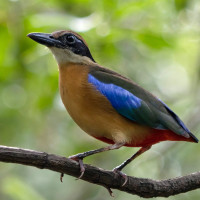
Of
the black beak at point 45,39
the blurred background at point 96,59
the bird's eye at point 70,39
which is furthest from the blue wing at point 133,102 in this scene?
the blurred background at point 96,59

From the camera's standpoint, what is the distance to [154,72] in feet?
36.0

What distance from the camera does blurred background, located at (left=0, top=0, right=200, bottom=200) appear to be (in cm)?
706

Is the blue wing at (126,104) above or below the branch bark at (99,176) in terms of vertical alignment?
above

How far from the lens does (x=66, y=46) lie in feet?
21.8

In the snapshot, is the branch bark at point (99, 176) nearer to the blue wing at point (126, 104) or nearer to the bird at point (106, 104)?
the bird at point (106, 104)

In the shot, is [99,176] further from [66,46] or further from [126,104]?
[66,46]

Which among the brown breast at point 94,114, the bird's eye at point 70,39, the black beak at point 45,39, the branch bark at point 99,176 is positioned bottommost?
the branch bark at point 99,176

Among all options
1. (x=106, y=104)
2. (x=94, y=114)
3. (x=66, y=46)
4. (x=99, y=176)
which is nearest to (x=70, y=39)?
(x=66, y=46)

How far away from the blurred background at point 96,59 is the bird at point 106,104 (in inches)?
13.9

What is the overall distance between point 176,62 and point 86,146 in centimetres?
331

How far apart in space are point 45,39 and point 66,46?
0.32 metres

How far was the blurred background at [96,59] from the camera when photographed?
706 cm

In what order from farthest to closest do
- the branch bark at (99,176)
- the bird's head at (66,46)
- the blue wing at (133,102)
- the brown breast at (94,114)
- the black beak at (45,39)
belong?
the bird's head at (66,46)
the black beak at (45,39)
the blue wing at (133,102)
the brown breast at (94,114)
the branch bark at (99,176)

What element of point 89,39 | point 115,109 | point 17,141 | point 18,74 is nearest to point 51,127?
point 17,141
